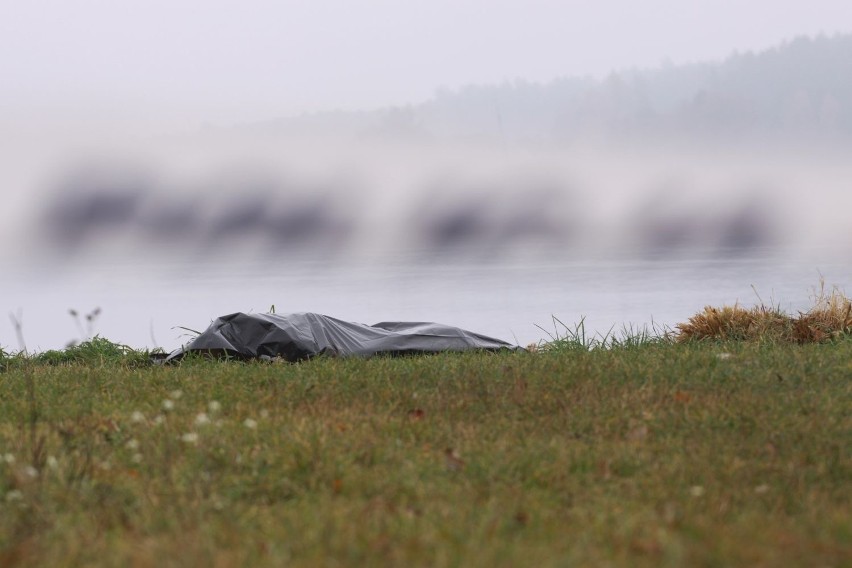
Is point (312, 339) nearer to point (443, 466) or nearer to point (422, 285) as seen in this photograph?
point (443, 466)

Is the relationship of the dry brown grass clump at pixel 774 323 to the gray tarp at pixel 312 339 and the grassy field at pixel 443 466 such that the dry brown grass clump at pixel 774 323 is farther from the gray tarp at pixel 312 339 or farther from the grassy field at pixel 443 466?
the grassy field at pixel 443 466

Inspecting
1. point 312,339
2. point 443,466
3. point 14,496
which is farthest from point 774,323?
point 14,496

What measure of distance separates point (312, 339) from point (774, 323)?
14.1 feet

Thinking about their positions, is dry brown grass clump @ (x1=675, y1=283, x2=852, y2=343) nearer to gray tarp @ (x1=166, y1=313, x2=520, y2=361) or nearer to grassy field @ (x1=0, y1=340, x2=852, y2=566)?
gray tarp @ (x1=166, y1=313, x2=520, y2=361)

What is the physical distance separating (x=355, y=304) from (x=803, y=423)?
32.1 metres

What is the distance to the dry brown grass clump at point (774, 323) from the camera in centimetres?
866

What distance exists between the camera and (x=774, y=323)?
900 cm

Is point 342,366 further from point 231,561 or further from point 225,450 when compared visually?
point 231,561

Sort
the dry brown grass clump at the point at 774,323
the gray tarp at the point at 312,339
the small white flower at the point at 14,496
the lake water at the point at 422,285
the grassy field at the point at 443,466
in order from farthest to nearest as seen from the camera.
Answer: the lake water at the point at 422,285
the dry brown grass clump at the point at 774,323
the gray tarp at the point at 312,339
the small white flower at the point at 14,496
the grassy field at the point at 443,466

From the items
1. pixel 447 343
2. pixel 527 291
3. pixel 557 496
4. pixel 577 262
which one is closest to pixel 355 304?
pixel 527 291

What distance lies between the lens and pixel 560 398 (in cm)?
548

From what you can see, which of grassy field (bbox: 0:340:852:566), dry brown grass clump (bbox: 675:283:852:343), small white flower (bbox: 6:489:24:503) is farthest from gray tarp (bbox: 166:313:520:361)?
small white flower (bbox: 6:489:24:503)

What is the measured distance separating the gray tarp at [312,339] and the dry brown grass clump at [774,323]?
185cm

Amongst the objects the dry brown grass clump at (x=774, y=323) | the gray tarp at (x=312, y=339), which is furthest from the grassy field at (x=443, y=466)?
the dry brown grass clump at (x=774, y=323)
